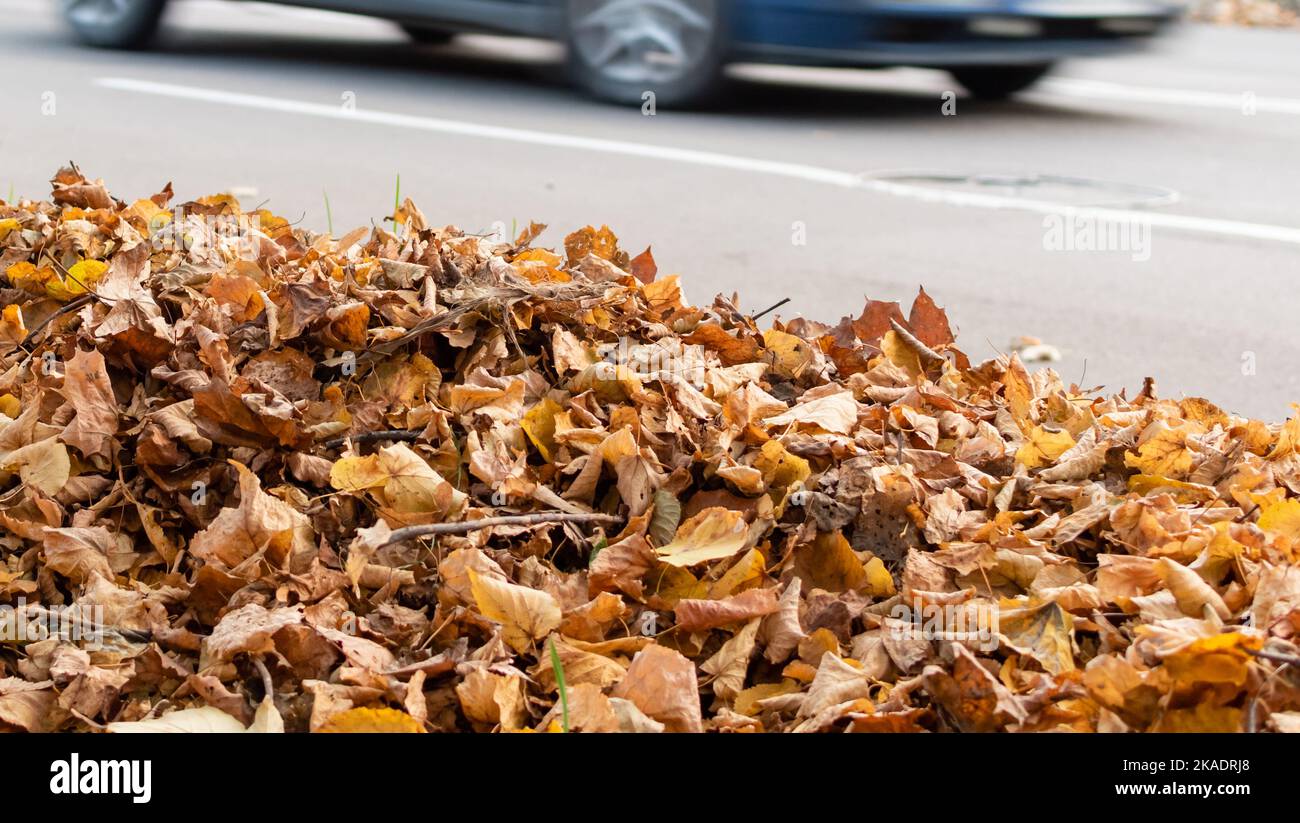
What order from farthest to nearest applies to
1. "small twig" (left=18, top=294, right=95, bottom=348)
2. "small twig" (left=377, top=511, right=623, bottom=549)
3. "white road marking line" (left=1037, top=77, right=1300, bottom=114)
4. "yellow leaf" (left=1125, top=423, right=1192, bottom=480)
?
"white road marking line" (left=1037, top=77, right=1300, bottom=114)
"small twig" (left=18, top=294, right=95, bottom=348)
"yellow leaf" (left=1125, top=423, right=1192, bottom=480)
"small twig" (left=377, top=511, right=623, bottom=549)

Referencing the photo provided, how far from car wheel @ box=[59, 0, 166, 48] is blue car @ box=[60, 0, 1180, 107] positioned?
5.76ft

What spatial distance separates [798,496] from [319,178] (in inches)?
185

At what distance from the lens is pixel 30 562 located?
2.36 metres

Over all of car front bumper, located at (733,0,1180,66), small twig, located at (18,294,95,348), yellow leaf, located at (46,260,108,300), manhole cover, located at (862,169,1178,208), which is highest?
car front bumper, located at (733,0,1180,66)

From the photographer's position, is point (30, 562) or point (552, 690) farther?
point (30, 562)

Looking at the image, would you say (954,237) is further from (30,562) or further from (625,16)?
(30,562)

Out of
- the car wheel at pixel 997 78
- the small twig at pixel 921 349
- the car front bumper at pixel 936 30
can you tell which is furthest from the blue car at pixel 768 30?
the small twig at pixel 921 349

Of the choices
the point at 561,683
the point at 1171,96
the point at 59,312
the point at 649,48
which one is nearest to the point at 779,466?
the point at 561,683

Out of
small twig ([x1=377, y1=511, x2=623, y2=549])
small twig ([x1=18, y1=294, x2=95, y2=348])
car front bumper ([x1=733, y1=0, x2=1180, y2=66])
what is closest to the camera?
small twig ([x1=377, y1=511, x2=623, y2=549])

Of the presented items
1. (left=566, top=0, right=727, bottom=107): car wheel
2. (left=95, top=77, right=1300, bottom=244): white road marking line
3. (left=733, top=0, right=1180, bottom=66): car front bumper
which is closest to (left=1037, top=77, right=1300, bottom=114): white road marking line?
(left=733, top=0, right=1180, bottom=66): car front bumper

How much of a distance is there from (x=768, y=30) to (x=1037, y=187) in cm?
200

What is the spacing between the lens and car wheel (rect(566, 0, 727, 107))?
27.3 feet

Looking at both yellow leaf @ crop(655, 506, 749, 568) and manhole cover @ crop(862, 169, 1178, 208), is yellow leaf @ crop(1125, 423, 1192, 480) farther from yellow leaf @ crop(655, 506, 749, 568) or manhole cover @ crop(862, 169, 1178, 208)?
manhole cover @ crop(862, 169, 1178, 208)
